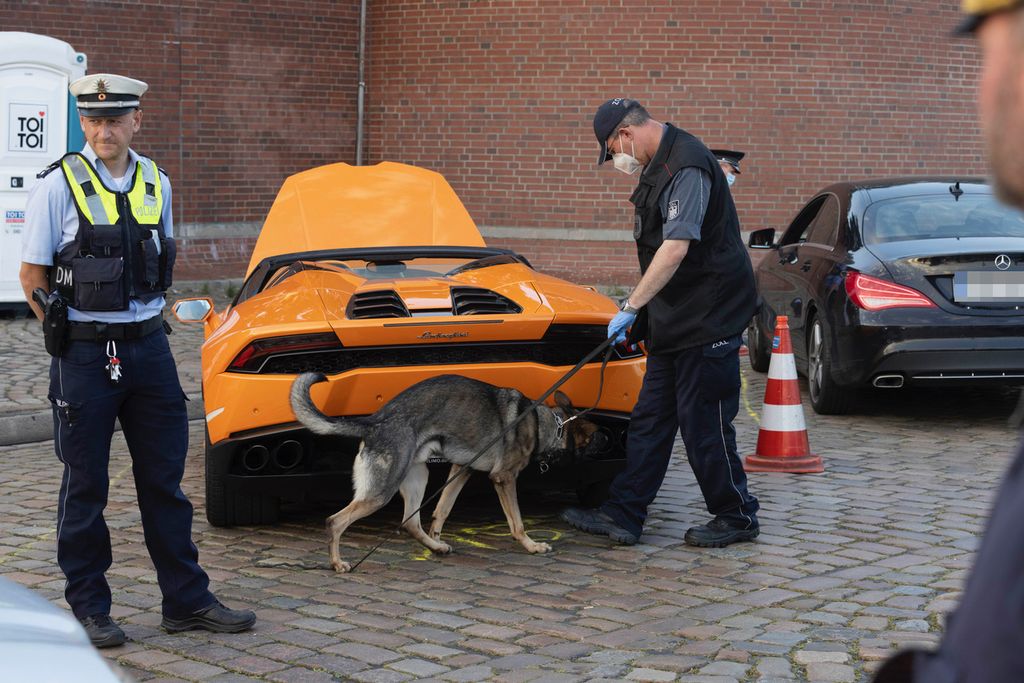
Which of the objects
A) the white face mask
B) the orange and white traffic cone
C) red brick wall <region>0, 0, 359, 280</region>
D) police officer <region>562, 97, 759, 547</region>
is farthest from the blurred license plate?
red brick wall <region>0, 0, 359, 280</region>

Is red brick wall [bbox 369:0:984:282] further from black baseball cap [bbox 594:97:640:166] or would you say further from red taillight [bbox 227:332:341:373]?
red taillight [bbox 227:332:341:373]

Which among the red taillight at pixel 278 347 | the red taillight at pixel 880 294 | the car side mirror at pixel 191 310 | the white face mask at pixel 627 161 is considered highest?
the white face mask at pixel 627 161

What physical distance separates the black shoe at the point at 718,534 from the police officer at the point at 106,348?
2087 mm

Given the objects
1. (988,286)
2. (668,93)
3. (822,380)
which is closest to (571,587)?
(988,286)

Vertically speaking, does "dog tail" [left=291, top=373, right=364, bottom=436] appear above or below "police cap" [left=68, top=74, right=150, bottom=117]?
below

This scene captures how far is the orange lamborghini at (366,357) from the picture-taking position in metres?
5.72

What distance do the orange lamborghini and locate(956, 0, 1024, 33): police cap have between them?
4.51 metres

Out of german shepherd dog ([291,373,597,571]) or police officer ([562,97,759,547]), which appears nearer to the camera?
german shepherd dog ([291,373,597,571])

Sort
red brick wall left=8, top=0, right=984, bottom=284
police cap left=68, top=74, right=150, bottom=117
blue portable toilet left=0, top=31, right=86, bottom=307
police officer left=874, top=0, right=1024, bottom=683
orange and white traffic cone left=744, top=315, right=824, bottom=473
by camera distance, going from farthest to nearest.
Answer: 1. red brick wall left=8, top=0, right=984, bottom=284
2. blue portable toilet left=0, top=31, right=86, bottom=307
3. orange and white traffic cone left=744, top=315, right=824, bottom=473
4. police cap left=68, top=74, right=150, bottom=117
5. police officer left=874, top=0, right=1024, bottom=683

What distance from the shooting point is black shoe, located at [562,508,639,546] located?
20.1ft

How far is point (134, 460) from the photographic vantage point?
4.98 metres

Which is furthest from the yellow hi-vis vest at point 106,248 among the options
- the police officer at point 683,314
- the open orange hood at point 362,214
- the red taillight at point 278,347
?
the open orange hood at point 362,214

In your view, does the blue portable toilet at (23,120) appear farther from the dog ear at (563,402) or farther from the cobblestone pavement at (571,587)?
the dog ear at (563,402)

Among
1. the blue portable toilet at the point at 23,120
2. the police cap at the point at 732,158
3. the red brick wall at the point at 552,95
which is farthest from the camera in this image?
the red brick wall at the point at 552,95
